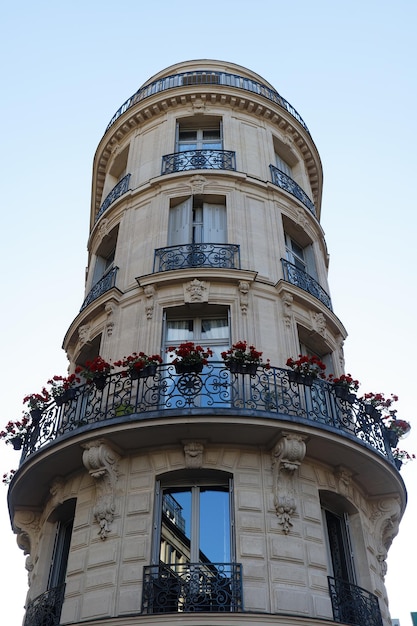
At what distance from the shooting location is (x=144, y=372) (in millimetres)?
11164

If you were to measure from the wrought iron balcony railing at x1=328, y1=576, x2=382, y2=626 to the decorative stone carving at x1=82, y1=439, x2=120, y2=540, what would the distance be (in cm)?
355

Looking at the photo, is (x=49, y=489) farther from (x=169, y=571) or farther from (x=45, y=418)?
(x=169, y=571)

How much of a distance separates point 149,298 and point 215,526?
4.86m

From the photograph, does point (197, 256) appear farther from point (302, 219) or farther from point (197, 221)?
point (302, 219)

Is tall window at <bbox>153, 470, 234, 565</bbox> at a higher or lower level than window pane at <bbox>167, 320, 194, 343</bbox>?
lower

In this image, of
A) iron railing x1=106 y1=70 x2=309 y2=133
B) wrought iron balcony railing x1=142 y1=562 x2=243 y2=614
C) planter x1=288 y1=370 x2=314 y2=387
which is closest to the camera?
wrought iron balcony railing x1=142 y1=562 x2=243 y2=614

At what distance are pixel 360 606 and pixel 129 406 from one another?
15.7ft

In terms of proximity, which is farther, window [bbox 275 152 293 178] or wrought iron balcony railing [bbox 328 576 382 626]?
window [bbox 275 152 293 178]

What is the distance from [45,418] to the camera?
11.9 meters

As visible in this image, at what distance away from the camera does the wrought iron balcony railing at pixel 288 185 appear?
16.3m

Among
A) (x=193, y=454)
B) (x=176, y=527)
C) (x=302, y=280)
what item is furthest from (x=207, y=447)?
(x=302, y=280)

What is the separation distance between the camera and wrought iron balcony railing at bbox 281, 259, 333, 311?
1427 centimetres

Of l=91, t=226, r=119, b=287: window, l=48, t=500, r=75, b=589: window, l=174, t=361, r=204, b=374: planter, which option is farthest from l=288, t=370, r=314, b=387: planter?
l=91, t=226, r=119, b=287: window

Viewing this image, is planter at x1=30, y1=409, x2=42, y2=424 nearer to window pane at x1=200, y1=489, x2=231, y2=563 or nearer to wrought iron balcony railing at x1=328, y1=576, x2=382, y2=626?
window pane at x1=200, y1=489, x2=231, y2=563
